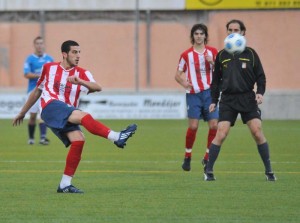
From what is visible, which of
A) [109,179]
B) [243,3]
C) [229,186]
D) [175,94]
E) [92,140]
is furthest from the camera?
[243,3]

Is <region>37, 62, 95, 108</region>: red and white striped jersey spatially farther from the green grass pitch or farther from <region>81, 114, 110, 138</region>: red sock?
the green grass pitch

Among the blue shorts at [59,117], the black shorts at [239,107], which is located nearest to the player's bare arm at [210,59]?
the black shorts at [239,107]

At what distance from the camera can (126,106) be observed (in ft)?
101

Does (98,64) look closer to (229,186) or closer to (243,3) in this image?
(243,3)

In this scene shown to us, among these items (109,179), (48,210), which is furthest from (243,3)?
(48,210)

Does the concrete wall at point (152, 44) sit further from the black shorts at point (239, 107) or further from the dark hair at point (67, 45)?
the dark hair at point (67, 45)

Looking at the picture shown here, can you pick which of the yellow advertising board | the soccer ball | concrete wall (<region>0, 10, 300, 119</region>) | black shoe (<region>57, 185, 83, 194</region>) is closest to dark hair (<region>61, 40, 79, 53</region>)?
black shoe (<region>57, 185, 83, 194</region>)

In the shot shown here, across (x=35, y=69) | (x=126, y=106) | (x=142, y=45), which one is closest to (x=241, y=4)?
(x=142, y=45)

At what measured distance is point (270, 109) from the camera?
1249 inches

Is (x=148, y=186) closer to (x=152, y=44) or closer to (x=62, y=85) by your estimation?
(x=62, y=85)

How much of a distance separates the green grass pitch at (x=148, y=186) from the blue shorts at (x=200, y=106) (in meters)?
0.76

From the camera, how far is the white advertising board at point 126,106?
99.8 ft

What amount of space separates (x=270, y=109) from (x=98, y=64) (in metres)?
7.47

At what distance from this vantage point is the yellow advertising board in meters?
35.2
